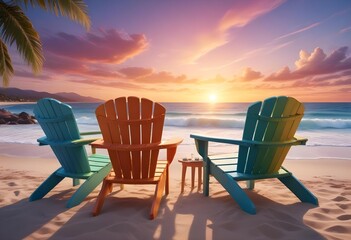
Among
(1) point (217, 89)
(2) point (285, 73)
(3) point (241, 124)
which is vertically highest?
(2) point (285, 73)

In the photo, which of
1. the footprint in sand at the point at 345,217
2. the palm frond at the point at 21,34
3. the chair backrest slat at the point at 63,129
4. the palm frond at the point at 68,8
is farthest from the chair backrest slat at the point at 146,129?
the palm frond at the point at 21,34

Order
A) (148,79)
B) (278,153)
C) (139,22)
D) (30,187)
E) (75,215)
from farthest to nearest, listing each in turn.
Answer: (148,79) → (139,22) → (30,187) → (278,153) → (75,215)

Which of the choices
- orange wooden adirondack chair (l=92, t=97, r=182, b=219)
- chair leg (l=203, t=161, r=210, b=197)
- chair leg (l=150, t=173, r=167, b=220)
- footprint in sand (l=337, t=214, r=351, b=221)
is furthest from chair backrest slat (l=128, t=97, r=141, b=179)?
footprint in sand (l=337, t=214, r=351, b=221)

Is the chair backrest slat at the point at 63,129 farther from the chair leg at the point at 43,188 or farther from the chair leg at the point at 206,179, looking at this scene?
the chair leg at the point at 206,179

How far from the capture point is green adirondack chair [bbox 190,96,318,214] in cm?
252

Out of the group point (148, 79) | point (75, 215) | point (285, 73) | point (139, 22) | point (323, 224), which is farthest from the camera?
point (148, 79)

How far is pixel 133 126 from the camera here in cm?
249

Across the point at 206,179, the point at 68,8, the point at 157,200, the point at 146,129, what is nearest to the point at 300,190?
the point at 206,179

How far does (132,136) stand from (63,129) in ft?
2.83

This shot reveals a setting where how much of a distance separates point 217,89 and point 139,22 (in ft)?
70.6

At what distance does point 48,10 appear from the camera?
295 inches

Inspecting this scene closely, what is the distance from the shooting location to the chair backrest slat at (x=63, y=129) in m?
2.75

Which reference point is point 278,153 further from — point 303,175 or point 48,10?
point 48,10

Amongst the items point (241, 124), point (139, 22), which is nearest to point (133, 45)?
point (139, 22)
